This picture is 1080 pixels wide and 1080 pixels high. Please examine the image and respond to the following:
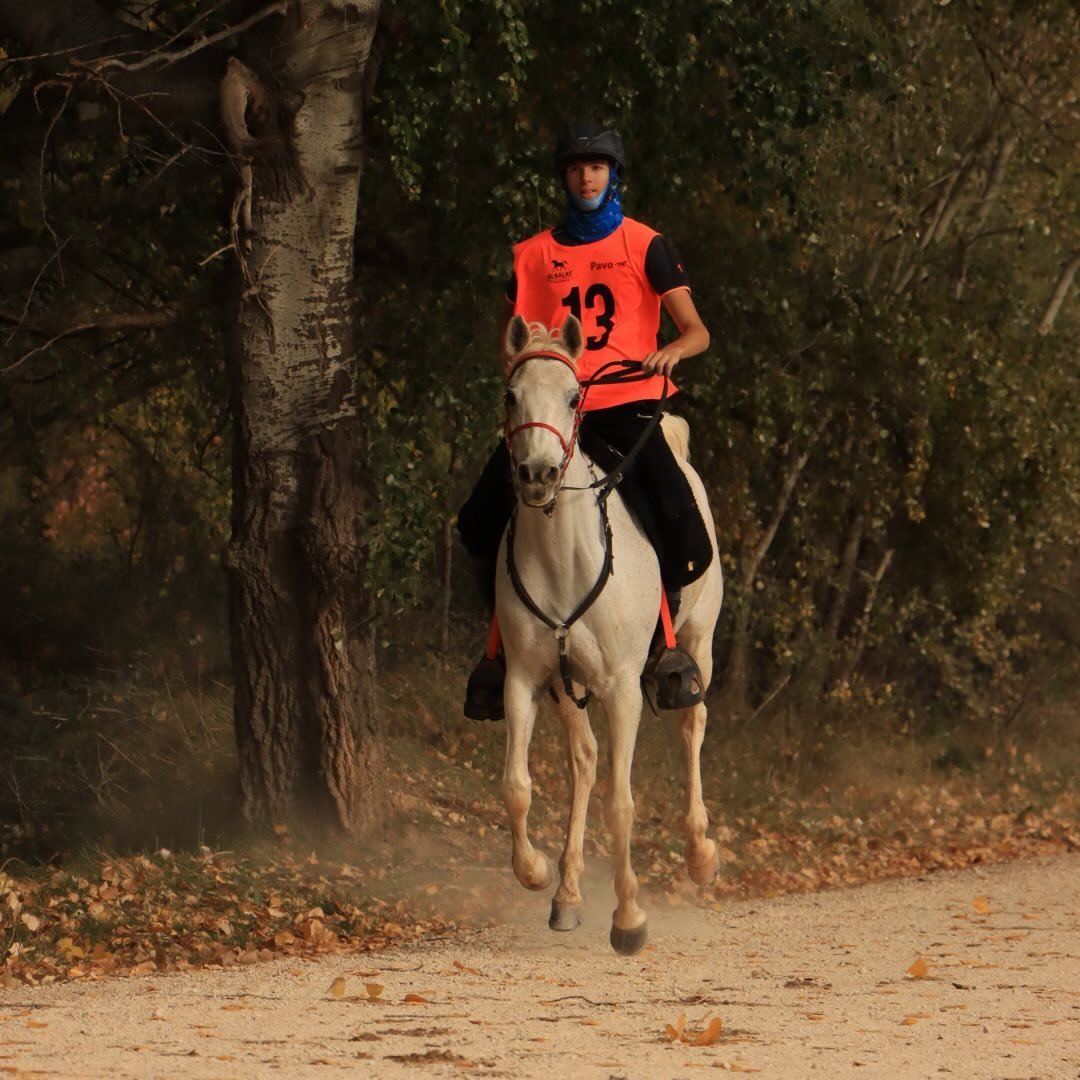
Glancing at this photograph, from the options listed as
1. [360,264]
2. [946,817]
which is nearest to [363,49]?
[360,264]

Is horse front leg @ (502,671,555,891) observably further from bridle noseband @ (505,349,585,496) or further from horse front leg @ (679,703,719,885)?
horse front leg @ (679,703,719,885)

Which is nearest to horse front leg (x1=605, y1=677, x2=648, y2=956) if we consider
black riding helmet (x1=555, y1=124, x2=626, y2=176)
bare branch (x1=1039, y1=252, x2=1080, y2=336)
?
black riding helmet (x1=555, y1=124, x2=626, y2=176)

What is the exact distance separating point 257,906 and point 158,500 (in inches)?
313

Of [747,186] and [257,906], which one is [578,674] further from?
[747,186]

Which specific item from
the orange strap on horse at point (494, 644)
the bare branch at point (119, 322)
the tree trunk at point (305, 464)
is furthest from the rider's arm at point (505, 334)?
the bare branch at point (119, 322)

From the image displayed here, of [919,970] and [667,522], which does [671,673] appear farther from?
[919,970]

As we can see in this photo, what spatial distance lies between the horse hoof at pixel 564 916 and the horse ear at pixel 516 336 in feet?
8.98

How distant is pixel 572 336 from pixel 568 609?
1.28m

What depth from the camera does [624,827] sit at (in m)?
9.23

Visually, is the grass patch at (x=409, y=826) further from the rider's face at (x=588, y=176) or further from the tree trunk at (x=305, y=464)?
the rider's face at (x=588, y=176)

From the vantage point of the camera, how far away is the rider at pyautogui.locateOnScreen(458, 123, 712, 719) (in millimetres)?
8969

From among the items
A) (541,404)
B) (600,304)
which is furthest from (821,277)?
(541,404)

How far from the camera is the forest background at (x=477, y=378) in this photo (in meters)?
12.1

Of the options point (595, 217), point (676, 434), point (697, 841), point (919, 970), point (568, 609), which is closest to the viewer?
point (568, 609)
